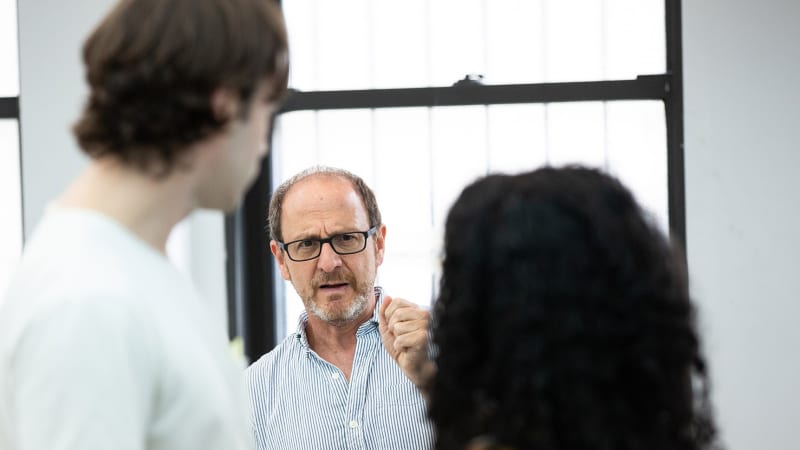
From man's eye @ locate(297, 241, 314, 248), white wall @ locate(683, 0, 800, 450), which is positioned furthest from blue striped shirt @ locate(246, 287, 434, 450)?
white wall @ locate(683, 0, 800, 450)

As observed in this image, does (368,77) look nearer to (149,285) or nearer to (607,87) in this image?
(607,87)

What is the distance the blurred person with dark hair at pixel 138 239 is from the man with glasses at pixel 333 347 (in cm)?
93

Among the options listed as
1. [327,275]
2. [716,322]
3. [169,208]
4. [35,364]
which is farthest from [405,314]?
[716,322]

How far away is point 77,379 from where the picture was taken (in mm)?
795

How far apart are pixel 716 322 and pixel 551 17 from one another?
1146mm

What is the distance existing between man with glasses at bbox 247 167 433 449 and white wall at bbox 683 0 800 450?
131 cm

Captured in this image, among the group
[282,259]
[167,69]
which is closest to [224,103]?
[167,69]

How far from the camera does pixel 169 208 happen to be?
2.98ft

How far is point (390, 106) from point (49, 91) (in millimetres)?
1105

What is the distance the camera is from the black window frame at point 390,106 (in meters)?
2.94

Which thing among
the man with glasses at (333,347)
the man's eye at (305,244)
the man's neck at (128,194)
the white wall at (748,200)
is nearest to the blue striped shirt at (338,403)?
the man with glasses at (333,347)

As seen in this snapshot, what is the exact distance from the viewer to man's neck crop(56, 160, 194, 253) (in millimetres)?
878

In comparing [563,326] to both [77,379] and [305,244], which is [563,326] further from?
[305,244]

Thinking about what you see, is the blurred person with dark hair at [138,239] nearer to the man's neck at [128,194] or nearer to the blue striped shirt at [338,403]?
the man's neck at [128,194]
